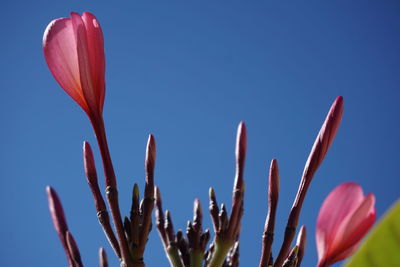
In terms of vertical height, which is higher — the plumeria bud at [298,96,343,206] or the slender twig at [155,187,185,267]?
the plumeria bud at [298,96,343,206]

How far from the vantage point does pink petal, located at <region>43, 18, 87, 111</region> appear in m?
0.76

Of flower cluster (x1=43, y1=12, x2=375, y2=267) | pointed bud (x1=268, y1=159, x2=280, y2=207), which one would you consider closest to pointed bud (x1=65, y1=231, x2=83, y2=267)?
flower cluster (x1=43, y1=12, x2=375, y2=267)

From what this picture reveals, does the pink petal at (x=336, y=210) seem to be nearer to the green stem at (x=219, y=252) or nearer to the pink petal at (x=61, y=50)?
the green stem at (x=219, y=252)

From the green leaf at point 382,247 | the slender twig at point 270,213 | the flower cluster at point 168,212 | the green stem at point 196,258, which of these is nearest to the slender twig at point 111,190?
the flower cluster at point 168,212

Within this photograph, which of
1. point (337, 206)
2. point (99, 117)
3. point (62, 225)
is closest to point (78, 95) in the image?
point (99, 117)

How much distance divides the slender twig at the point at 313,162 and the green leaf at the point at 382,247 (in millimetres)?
495

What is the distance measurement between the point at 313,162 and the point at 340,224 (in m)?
0.11

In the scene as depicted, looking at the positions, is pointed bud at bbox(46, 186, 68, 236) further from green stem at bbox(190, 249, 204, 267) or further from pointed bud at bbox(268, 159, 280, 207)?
pointed bud at bbox(268, 159, 280, 207)

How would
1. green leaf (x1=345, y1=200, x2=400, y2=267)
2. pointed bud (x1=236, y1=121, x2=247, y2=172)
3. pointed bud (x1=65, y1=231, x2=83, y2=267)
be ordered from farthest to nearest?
pointed bud (x1=236, y1=121, x2=247, y2=172)
pointed bud (x1=65, y1=231, x2=83, y2=267)
green leaf (x1=345, y1=200, x2=400, y2=267)

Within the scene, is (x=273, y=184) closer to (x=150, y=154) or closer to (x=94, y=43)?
(x=150, y=154)

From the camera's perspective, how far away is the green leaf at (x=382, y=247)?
29 cm

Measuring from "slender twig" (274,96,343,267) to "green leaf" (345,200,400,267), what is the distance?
0.49 metres

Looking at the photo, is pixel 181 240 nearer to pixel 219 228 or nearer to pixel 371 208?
pixel 219 228

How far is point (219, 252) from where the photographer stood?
0.73 m
